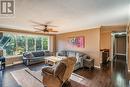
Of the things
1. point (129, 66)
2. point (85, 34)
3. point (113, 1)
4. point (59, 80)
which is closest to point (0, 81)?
point (59, 80)

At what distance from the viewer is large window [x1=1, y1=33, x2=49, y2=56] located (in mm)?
6164

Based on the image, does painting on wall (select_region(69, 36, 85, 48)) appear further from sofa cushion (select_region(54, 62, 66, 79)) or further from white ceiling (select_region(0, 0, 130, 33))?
sofa cushion (select_region(54, 62, 66, 79))

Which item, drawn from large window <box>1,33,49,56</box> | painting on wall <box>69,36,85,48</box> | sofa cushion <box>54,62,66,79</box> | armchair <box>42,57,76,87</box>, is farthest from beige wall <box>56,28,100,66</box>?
sofa cushion <box>54,62,66,79</box>

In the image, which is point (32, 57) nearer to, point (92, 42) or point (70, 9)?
point (92, 42)

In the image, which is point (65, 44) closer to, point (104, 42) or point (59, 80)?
point (104, 42)

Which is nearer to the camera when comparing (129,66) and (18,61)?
(129,66)

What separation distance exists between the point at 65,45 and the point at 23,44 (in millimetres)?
3052

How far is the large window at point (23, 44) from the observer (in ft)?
20.2

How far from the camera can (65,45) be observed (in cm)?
774

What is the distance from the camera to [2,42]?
5887 millimetres

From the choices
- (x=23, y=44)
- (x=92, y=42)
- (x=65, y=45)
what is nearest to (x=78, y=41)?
(x=92, y=42)

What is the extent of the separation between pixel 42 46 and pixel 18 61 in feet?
7.47

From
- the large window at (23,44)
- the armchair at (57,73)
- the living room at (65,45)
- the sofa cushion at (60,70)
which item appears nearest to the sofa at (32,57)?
the living room at (65,45)

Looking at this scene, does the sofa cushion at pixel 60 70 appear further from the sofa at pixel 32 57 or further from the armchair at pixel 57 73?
the sofa at pixel 32 57
